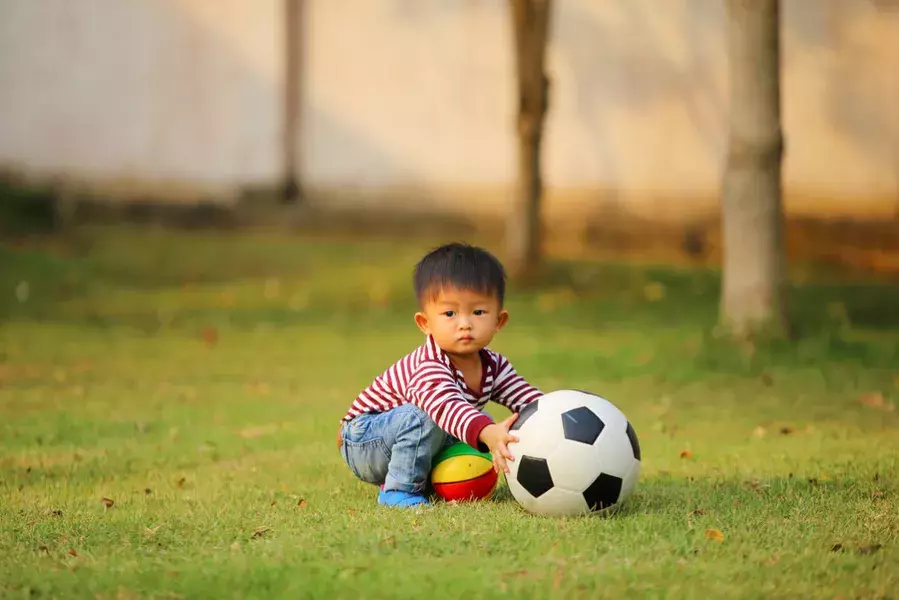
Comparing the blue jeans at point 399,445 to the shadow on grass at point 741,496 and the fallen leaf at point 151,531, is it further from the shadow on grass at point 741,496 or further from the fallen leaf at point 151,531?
the fallen leaf at point 151,531

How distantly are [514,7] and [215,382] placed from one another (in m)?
6.13

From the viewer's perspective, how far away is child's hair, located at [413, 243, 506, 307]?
5121mm

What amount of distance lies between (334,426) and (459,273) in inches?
117

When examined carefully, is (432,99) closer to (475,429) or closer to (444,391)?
(444,391)

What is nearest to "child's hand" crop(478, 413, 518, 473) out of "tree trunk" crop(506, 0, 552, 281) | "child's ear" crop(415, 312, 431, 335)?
"child's ear" crop(415, 312, 431, 335)

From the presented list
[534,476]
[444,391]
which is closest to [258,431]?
[444,391]

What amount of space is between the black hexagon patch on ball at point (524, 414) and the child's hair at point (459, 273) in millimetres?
479

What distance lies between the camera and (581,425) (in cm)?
490

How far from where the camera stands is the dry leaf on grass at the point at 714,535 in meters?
4.47

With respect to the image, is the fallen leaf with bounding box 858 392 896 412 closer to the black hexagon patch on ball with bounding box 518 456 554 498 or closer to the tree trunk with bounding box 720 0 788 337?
the tree trunk with bounding box 720 0 788 337

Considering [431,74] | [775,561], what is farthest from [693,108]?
[775,561]

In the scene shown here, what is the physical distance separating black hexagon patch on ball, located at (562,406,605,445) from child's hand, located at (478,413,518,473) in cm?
21

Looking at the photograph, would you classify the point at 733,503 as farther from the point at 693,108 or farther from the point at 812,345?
the point at 693,108

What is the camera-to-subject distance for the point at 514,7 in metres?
13.7
